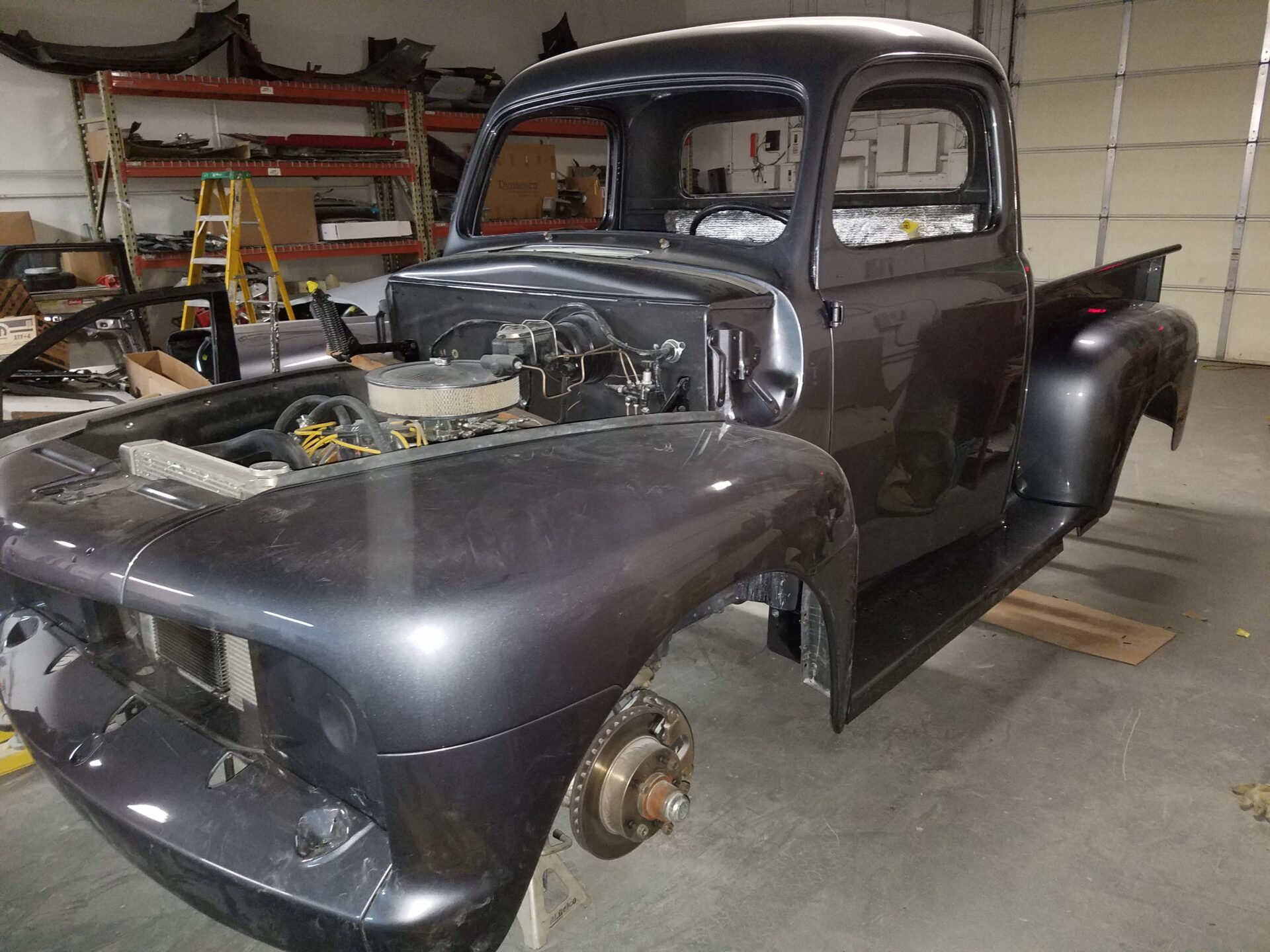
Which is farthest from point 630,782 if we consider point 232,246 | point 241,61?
point 241,61

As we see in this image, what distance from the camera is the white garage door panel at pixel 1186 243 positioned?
8.12 meters

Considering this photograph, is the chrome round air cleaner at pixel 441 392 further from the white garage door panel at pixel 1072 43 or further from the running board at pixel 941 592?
the white garage door panel at pixel 1072 43

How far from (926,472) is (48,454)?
2037 millimetres

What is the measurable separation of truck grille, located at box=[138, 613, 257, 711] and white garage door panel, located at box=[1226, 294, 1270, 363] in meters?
9.26

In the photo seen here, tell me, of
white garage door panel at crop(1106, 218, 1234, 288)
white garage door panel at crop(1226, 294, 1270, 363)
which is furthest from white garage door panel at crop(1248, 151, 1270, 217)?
white garage door panel at crop(1226, 294, 1270, 363)

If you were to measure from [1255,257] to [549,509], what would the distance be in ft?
29.5

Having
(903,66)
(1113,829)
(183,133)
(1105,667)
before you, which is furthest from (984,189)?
(183,133)

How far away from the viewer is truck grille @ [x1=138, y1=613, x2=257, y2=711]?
140 centimetres

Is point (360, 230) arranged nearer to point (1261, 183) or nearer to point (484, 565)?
point (484, 565)

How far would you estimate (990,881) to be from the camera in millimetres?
1922

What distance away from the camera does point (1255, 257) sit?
7973 mm

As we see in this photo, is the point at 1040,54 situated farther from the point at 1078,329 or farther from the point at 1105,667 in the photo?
the point at 1105,667

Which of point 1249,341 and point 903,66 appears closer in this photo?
point 903,66

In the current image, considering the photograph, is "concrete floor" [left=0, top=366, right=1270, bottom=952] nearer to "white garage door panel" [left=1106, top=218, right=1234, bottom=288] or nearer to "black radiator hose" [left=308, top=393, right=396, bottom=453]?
"black radiator hose" [left=308, top=393, right=396, bottom=453]
